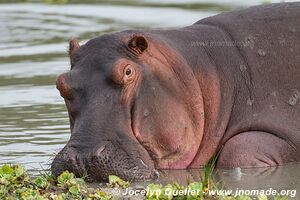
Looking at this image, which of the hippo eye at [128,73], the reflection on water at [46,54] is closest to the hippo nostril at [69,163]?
the hippo eye at [128,73]

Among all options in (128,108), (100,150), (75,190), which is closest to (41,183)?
(75,190)

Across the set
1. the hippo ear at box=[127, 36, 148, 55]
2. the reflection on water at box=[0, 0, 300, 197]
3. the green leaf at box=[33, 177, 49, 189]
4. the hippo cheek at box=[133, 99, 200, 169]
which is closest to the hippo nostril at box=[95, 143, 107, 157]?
the hippo cheek at box=[133, 99, 200, 169]

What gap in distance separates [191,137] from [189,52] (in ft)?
2.39

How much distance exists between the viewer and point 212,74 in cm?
889

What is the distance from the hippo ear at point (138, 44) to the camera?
8469mm

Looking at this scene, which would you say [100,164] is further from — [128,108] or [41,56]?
[41,56]

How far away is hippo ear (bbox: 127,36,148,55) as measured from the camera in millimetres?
8469

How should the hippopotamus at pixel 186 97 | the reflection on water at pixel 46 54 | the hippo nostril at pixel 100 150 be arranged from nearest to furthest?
1. the hippo nostril at pixel 100 150
2. the hippopotamus at pixel 186 97
3. the reflection on water at pixel 46 54

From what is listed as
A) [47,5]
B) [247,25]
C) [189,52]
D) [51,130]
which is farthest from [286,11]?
[47,5]

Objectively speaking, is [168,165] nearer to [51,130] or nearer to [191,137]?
[191,137]

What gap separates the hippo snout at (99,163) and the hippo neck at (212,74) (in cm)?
81

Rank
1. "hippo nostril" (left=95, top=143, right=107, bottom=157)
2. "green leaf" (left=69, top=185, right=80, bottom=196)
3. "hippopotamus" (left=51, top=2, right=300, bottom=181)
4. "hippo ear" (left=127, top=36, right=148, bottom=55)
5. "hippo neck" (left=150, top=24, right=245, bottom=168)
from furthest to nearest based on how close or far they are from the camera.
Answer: "hippo neck" (left=150, top=24, right=245, bottom=168), "hippo ear" (left=127, top=36, right=148, bottom=55), "hippopotamus" (left=51, top=2, right=300, bottom=181), "hippo nostril" (left=95, top=143, right=107, bottom=157), "green leaf" (left=69, top=185, right=80, bottom=196)

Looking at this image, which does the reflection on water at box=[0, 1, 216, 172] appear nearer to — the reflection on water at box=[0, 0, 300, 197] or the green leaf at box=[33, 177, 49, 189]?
the reflection on water at box=[0, 0, 300, 197]

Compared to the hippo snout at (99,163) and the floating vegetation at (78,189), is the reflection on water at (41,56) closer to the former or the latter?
the hippo snout at (99,163)
